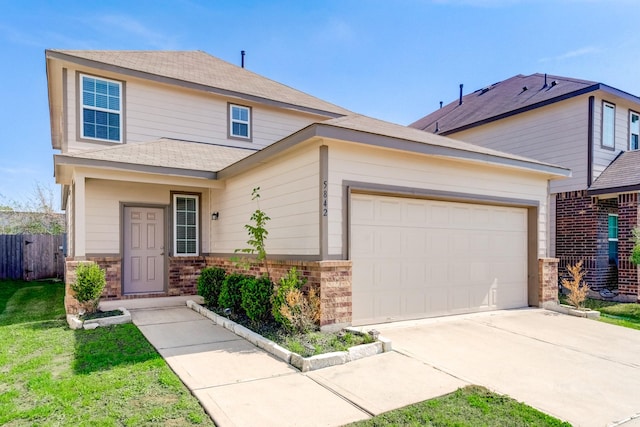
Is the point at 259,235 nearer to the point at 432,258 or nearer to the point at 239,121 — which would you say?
the point at 432,258

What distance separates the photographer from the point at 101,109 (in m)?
9.77

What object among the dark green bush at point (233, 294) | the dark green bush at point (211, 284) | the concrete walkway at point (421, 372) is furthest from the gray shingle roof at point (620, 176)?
the dark green bush at point (211, 284)

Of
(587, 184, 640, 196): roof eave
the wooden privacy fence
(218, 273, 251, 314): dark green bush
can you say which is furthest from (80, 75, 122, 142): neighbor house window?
(587, 184, 640, 196): roof eave

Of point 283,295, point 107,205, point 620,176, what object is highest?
point 620,176

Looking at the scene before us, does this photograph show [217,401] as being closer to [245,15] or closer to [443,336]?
[443,336]

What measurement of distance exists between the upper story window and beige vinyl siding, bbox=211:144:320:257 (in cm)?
319

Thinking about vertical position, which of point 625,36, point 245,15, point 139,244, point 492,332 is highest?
point 245,15

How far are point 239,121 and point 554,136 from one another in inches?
383

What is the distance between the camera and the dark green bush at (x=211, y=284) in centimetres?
851

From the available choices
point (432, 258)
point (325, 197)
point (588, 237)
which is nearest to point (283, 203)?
point (325, 197)

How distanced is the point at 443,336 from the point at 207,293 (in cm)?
499

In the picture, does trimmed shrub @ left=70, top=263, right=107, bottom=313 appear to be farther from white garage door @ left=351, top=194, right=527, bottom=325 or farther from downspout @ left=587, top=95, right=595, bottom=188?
downspout @ left=587, top=95, right=595, bottom=188

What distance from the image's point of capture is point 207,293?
8586 millimetres

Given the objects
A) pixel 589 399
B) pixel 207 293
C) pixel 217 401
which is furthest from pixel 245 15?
pixel 589 399
